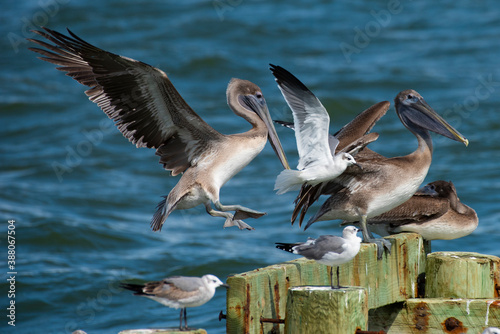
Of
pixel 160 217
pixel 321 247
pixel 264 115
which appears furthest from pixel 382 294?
pixel 264 115

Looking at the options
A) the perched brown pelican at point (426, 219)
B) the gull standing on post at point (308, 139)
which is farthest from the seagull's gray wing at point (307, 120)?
the perched brown pelican at point (426, 219)

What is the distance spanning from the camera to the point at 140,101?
19.6 ft

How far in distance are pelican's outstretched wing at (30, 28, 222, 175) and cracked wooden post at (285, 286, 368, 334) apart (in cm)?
226

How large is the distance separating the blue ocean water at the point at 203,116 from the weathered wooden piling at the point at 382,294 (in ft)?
10.3

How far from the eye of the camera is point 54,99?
61.8 feet

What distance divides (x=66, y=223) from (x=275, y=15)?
1196 cm

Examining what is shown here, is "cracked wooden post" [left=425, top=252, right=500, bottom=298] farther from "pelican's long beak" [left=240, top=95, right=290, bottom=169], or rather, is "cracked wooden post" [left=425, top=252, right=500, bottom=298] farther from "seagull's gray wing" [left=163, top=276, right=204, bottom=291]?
"seagull's gray wing" [left=163, top=276, right=204, bottom=291]

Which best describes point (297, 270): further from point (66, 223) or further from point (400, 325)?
point (66, 223)

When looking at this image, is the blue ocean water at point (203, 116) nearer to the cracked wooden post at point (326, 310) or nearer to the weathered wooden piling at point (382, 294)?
the weathered wooden piling at point (382, 294)

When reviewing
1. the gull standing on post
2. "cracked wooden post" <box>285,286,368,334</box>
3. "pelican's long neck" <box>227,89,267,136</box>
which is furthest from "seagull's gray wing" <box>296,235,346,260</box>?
"pelican's long neck" <box>227,89,267,136</box>

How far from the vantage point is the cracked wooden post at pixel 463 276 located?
5.40 metres

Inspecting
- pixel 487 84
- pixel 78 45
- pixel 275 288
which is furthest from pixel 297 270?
pixel 487 84

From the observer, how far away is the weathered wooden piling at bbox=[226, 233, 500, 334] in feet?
13.5

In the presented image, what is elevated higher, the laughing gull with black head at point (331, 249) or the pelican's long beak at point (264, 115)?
the pelican's long beak at point (264, 115)
